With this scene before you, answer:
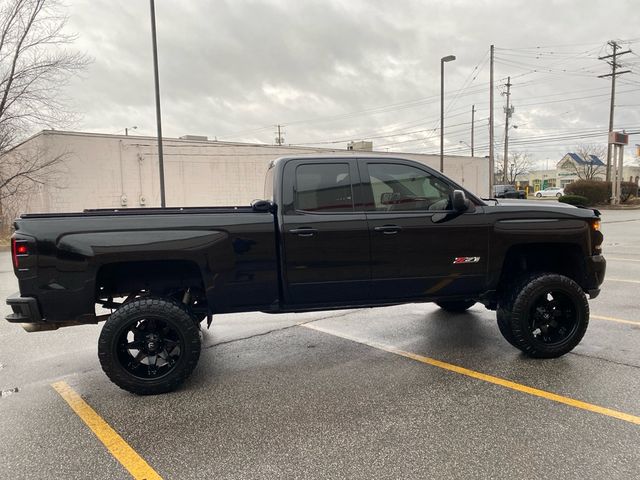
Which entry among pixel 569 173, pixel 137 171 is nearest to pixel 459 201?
pixel 137 171

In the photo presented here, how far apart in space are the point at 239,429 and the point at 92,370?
2.03m

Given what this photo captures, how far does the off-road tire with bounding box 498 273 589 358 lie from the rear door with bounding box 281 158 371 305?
4.73 ft

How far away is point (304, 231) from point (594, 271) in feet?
9.62

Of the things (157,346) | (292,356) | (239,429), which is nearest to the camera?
(239,429)

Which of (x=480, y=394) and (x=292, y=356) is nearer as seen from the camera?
(x=480, y=394)

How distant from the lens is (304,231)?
13.1 ft

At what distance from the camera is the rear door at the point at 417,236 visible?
13.7 ft

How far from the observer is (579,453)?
276 cm

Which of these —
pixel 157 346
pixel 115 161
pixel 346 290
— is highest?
pixel 115 161

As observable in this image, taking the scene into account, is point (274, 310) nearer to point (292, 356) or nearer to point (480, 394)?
point (292, 356)

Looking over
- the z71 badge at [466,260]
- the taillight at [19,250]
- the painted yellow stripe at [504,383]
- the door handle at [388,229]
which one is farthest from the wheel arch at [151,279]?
the z71 badge at [466,260]

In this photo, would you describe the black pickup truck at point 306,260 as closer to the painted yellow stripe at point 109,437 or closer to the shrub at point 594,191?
the painted yellow stripe at point 109,437

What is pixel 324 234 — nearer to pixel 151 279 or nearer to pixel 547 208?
pixel 151 279

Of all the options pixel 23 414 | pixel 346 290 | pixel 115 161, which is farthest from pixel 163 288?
pixel 115 161
